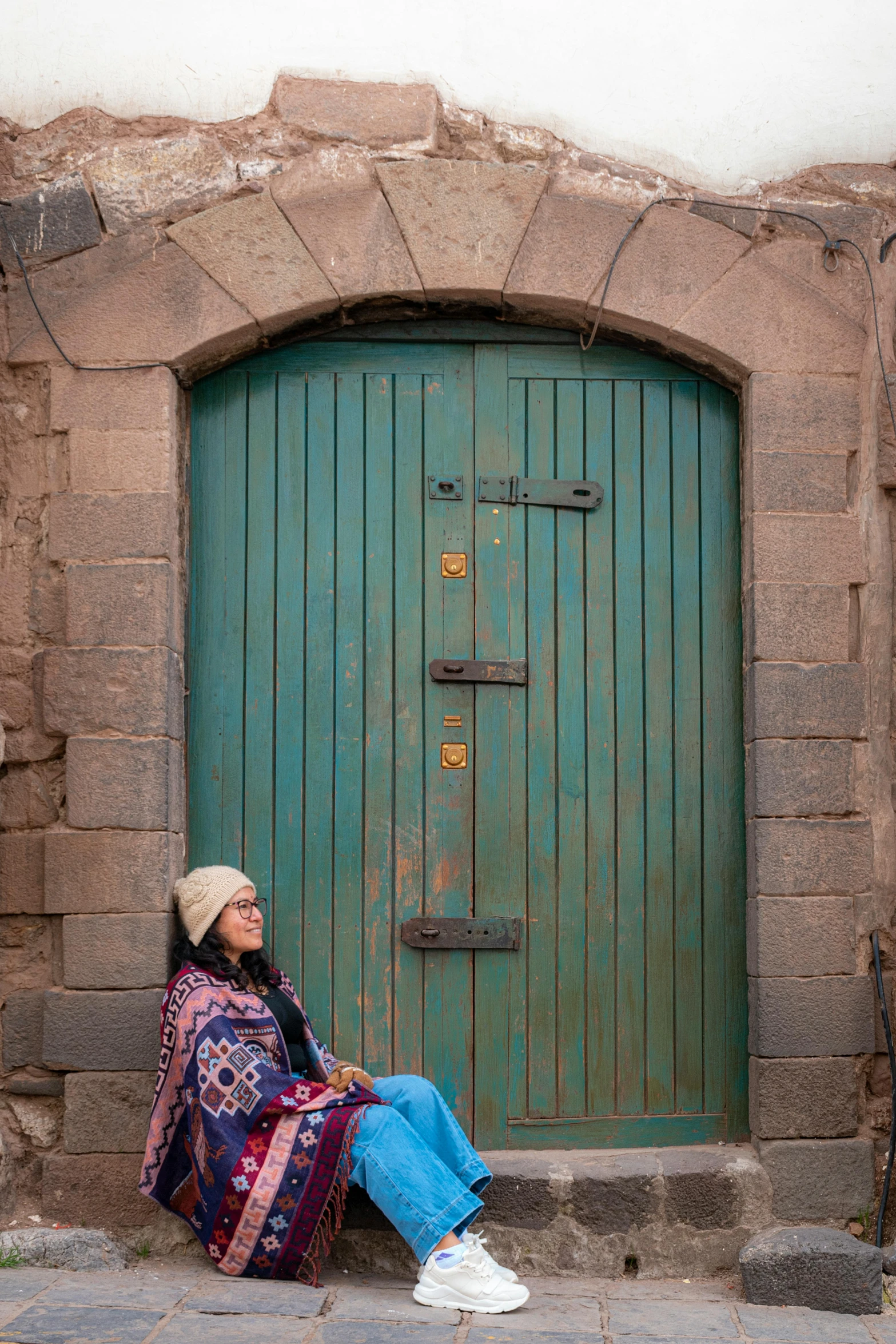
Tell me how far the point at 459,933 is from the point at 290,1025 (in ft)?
1.97

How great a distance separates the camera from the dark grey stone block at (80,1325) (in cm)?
278

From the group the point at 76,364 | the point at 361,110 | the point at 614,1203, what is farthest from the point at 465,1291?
the point at 361,110

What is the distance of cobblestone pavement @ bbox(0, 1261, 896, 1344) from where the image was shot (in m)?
2.87

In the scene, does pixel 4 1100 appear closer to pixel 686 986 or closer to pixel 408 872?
pixel 408 872

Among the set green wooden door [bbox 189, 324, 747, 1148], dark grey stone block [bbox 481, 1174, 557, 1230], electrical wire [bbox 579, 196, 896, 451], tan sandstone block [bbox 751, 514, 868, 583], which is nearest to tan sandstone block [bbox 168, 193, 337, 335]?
green wooden door [bbox 189, 324, 747, 1148]

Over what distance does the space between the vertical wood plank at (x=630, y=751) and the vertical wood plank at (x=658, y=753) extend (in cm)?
2

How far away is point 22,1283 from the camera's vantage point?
10.5ft

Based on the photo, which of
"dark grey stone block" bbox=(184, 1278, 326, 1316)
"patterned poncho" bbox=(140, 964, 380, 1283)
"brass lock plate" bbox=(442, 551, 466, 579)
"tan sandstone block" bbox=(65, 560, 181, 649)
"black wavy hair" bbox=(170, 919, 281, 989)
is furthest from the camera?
"brass lock plate" bbox=(442, 551, 466, 579)

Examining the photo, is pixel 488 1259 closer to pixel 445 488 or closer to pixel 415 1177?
pixel 415 1177

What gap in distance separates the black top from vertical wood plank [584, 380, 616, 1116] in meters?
0.90

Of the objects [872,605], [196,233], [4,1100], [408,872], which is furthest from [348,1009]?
[196,233]

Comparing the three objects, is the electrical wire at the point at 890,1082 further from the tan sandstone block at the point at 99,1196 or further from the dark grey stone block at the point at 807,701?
the tan sandstone block at the point at 99,1196

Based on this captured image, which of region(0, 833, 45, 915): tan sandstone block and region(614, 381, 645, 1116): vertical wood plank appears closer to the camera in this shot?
region(0, 833, 45, 915): tan sandstone block

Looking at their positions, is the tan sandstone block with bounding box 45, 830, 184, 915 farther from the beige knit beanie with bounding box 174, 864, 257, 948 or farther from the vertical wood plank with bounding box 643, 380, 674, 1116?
the vertical wood plank with bounding box 643, 380, 674, 1116
